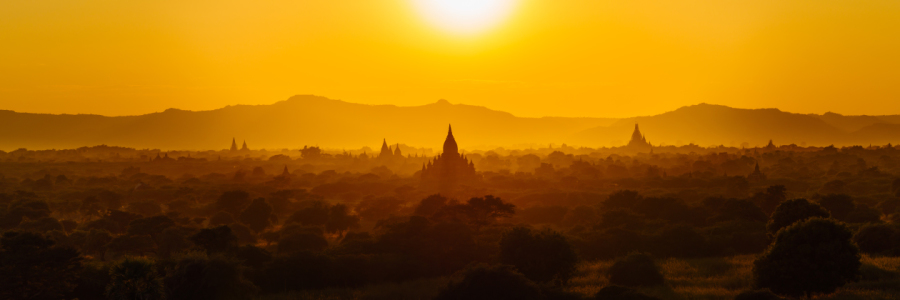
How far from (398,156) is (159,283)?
548 feet

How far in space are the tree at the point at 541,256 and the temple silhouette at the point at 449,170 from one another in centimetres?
5350

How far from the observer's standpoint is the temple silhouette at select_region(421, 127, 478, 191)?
91.6 m

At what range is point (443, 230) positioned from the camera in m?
43.8

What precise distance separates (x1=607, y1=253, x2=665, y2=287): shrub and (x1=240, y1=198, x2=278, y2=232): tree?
3269cm

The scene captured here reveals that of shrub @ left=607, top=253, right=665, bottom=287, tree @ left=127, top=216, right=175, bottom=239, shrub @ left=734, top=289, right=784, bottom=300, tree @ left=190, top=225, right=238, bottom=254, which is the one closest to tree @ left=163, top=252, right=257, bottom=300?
tree @ left=190, top=225, right=238, bottom=254

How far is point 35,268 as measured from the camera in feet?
99.7

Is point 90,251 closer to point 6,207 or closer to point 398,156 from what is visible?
point 6,207

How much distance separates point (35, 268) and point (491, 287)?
20.6 meters

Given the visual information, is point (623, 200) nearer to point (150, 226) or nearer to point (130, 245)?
point (150, 226)

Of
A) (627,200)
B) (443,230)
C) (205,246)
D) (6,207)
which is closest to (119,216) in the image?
(6,207)

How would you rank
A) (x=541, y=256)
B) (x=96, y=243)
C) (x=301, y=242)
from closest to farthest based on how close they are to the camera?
(x=541, y=256) → (x=96, y=243) → (x=301, y=242)

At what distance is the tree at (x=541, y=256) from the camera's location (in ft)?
112

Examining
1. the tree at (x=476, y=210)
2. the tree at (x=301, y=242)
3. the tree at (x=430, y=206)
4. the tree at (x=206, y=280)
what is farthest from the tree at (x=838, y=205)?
the tree at (x=206, y=280)

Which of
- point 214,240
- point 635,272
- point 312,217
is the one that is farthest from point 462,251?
point 312,217
